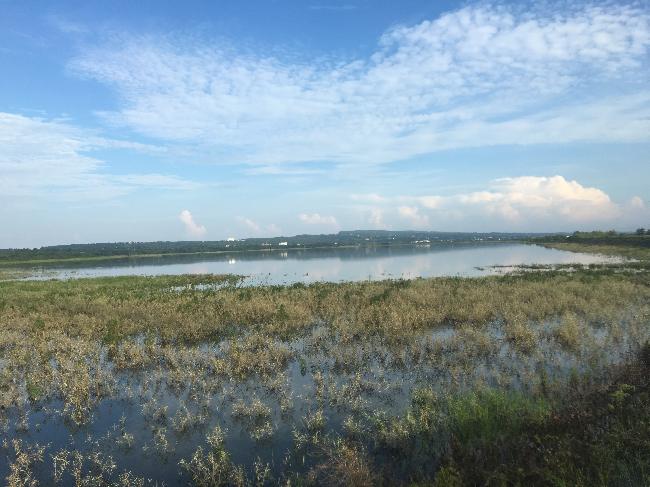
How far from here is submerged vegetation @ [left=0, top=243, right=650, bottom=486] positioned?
24.7ft

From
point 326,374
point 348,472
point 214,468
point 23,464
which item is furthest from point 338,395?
point 23,464

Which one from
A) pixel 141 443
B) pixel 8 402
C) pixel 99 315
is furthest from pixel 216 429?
pixel 99 315

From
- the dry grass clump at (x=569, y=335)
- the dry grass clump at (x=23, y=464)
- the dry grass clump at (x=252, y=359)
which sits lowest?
the dry grass clump at (x=23, y=464)

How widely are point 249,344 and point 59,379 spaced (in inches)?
257

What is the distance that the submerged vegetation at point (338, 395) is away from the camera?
7523mm

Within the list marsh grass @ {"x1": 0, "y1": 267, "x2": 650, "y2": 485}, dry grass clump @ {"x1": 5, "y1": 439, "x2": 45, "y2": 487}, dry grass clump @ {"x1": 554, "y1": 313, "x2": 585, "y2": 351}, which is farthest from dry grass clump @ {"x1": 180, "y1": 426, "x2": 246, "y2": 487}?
dry grass clump @ {"x1": 554, "y1": 313, "x2": 585, "y2": 351}

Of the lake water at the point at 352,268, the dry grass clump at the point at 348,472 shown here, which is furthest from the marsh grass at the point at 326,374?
the lake water at the point at 352,268

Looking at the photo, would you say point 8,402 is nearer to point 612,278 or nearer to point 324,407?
point 324,407

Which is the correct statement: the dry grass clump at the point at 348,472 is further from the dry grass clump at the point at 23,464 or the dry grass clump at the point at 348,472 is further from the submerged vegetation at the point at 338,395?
the dry grass clump at the point at 23,464

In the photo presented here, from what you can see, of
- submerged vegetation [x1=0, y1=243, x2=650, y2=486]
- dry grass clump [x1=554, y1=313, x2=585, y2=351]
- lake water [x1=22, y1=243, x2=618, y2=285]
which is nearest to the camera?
submerged vegetation [x1=0, y1=243, x2=650, y2=486]

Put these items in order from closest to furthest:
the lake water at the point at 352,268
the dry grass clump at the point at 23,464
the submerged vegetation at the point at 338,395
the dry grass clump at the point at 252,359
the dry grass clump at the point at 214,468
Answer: the submerged vegetation at the point at 338,395, the dry grass clump at the point at 23,464, the dry grass clump at the point at 214,468, the dry grass clump at the point at 252,359, the lake water at the point at 352,268

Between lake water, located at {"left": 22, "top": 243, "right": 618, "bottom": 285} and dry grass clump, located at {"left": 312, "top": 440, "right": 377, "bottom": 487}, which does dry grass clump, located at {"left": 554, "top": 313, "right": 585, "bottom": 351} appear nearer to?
dry grass clump, located at {"left": 312, "top": 440, "right": 377, "bottom": 487}

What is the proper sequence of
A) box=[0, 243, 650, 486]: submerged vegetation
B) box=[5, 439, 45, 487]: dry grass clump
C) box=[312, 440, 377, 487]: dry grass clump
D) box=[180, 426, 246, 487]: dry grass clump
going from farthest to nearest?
1. box=[180, 426, 246, 487]: dry grass clump
2. box=[5, 439, 45, 487]: dry grass clump
3. box=[0, 243, 650, 486]: submerged vegetation
4. box=[312, 440, 377, 487]: dry grass clump

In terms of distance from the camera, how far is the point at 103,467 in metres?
8.66
